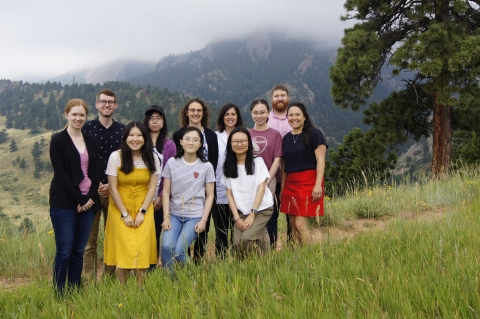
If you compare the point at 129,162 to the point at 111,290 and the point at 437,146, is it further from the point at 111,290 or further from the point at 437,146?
the point at 437,146

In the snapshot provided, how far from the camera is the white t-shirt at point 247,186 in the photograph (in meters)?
3.64

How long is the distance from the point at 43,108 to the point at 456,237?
166491mm

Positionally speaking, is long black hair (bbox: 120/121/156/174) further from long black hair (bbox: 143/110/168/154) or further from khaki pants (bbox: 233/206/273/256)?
khaki pants (bbox: 233/206/273/256)

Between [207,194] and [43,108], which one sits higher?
[43,108]

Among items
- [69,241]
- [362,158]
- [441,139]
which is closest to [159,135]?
[69,241]

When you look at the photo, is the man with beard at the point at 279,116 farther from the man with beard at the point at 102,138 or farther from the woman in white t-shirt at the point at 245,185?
the man with beard at the point at 102,138

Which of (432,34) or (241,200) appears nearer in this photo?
(241,200)

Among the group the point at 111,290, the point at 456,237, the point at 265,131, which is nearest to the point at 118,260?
the point at 111,290

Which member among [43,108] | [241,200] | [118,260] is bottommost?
[118,260]

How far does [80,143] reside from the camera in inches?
133

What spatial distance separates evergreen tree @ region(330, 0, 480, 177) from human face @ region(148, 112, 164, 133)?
8247 millimetres

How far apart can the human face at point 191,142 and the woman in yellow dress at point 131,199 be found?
1.22 feet

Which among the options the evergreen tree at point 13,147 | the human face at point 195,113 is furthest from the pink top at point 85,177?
the evergreen tree at point 13,147

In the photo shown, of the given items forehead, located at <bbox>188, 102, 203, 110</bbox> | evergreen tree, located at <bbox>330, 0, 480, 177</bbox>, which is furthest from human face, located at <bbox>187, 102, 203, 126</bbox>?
evergreen tree, located at <bbox>330, 0, 480, 177</bbox>
